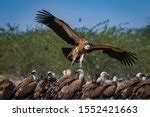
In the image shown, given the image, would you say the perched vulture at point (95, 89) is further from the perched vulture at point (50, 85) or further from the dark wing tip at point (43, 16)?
the dark wing tip at point (43, 16)

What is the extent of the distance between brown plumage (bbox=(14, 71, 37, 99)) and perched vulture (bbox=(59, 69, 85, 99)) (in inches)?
9.1

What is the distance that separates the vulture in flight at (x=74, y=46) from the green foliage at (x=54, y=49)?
0.11 ft

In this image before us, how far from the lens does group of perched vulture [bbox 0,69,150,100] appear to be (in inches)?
171

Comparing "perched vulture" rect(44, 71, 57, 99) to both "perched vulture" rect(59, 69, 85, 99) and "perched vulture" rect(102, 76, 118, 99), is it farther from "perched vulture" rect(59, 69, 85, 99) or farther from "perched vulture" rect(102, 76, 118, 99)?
"perched vulture" rect(102, 76, 118, 99)

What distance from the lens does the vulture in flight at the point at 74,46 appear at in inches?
171

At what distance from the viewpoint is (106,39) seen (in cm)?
436

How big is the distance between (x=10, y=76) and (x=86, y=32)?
0.67 m

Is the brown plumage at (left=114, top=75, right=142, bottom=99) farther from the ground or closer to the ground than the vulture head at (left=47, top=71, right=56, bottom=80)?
closer to the ground

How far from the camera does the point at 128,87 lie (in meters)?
4.38

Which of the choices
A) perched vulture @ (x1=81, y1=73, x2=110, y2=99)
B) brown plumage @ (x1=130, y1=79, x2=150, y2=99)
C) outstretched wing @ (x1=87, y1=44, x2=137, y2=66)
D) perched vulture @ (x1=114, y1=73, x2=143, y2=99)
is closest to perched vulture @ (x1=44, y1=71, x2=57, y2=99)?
perched vulture @ (x1=81, y1=73, x2=110, y2=99)

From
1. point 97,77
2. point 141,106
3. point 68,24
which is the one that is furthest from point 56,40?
point 141,106

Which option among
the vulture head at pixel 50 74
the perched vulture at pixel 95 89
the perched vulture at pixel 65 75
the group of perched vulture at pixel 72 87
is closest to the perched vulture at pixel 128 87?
the group of perched vulture at pixel 72 87

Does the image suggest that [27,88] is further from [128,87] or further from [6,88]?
[128,87]

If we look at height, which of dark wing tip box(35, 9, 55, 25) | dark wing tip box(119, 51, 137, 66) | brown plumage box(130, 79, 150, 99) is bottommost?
brown plumage box(130, 79, 150, 99)
